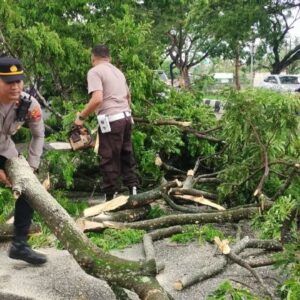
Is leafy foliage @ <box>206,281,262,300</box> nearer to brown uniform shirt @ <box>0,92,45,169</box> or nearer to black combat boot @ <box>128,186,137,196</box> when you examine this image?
brown uniform shirt @ <box>0,92,45,169</box>

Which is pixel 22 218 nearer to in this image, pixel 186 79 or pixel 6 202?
pixel 6 202

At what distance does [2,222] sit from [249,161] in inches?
89.0

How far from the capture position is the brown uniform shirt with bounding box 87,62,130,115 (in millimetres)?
5027

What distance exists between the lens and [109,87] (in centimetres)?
509

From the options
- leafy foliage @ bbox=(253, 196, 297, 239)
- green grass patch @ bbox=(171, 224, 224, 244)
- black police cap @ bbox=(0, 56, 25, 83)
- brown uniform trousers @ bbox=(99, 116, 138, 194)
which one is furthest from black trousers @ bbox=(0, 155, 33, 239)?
leafy foliage @ bbox=(253, 196, 297, 239)

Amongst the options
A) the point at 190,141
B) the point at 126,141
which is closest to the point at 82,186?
the point at 126,141

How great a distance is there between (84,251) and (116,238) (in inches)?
47.4

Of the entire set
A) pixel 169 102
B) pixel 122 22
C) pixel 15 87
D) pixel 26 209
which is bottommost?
pixel 26 209

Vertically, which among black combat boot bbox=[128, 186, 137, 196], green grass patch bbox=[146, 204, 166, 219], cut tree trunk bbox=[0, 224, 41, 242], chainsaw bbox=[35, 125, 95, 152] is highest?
chainsaw bbox=[35, 125, 95, 152]

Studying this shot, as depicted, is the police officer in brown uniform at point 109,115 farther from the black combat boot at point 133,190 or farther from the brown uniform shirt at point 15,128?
the brown uniform shirt at point 15,128

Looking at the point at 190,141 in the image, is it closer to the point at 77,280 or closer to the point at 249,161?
the point at 249,161

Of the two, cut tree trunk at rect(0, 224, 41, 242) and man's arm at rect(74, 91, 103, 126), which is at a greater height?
man's arm at rect(74, 91, 103, 126)

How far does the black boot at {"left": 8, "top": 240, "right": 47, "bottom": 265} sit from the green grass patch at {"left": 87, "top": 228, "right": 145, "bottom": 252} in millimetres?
521

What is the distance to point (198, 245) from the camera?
4.16 m
